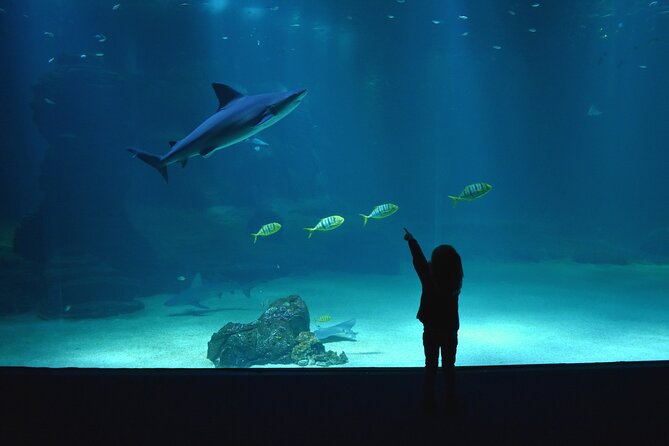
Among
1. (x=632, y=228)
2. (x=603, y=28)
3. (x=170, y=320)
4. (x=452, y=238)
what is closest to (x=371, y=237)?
(x=452, y=238)

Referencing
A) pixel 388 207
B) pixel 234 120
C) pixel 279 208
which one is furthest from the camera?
pixel 279 208

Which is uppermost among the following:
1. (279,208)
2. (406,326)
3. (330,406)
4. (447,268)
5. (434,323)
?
(279,208)

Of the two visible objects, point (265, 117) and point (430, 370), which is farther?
point (265, 117)

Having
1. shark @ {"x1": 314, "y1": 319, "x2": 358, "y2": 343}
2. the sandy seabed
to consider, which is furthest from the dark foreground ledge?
shark @ {"x1": 314, "y1": 319, "x2": 358, "y2": 343}

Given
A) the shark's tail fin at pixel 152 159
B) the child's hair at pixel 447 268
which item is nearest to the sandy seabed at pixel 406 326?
the shark's tail fin at pixel 152 159

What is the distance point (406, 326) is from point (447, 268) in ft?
26.8

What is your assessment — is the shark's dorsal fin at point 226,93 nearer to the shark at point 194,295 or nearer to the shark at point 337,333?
the shark at point 337,333

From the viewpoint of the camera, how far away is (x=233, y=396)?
108 inches

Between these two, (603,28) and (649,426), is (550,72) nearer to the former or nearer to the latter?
(603,28)

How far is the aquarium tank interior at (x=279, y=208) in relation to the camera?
27.0 ft

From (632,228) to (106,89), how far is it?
38.1 meters

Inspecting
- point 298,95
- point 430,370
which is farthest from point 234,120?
point 430,370

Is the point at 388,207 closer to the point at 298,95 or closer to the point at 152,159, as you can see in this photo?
the point at 298,95

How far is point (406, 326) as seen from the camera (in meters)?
10.1
